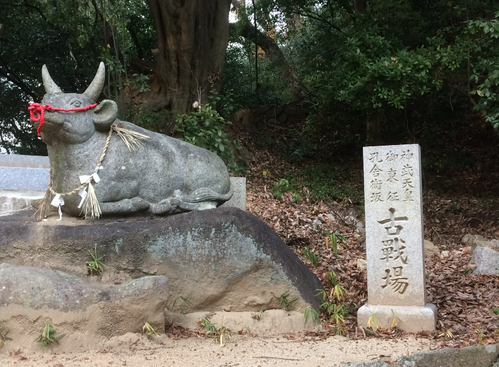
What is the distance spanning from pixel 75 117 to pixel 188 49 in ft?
16.2

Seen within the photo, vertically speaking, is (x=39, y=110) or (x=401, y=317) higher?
(x=39, y=110)

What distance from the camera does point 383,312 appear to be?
4695 millimetres

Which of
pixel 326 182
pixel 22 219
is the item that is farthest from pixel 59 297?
pixel 326 182

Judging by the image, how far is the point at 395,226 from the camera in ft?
15.6

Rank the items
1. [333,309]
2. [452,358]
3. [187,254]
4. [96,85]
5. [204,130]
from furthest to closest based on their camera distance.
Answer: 1. [204,130]
2. [333,309]
3. [96,85]
4. [187,254]
5. [452,358]

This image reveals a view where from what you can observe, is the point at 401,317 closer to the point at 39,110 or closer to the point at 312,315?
the point at 312,315

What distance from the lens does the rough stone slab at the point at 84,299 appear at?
3.62m

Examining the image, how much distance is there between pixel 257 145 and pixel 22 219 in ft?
24.3

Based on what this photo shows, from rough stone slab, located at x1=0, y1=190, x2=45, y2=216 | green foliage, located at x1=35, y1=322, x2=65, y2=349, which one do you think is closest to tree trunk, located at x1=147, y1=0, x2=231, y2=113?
rough stone slab, located at x1=0, y1=190, x2=45, y2=216

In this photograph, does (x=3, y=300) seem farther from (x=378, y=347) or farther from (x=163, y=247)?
(x=378, y=347)

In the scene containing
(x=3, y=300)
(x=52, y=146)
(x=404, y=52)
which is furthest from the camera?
(x=404, y=52)

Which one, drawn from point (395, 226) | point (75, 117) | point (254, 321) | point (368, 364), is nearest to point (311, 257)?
point (395, 226)

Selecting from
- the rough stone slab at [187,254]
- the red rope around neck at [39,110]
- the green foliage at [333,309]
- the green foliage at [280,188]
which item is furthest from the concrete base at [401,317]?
the green foliage at [280,188]

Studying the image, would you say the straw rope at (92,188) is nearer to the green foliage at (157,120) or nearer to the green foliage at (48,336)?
the green foliage at (48,336)
